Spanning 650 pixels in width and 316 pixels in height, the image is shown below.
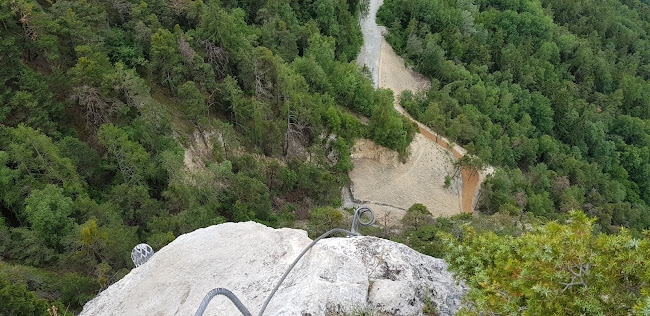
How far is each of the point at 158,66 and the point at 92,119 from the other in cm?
684

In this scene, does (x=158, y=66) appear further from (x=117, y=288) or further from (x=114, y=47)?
(x=117, y=288)

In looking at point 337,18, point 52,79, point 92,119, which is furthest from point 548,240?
point 337,18

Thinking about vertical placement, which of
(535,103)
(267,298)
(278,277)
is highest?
(267,298)

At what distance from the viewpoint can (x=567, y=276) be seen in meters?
8.58

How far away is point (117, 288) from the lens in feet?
47.1

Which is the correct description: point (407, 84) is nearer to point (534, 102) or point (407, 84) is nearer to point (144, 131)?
point (534, 102)

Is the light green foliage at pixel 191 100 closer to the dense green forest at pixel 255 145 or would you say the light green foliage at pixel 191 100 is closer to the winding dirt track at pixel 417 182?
the dense green forest at pixel 255 145

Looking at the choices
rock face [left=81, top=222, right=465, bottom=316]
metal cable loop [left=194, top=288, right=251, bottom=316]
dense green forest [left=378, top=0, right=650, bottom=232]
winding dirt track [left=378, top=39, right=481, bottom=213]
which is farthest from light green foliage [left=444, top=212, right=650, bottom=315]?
winding dirt track [left=378, top=39, right=481, bottom=213]

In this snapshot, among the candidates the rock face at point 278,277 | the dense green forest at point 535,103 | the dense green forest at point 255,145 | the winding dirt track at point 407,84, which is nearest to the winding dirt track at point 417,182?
the winding dirt track at point 407,84

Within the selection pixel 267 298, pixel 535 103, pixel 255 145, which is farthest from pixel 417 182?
pixel 535 103

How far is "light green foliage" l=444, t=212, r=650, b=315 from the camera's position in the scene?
8.09m

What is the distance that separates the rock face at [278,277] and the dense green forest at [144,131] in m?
6.82

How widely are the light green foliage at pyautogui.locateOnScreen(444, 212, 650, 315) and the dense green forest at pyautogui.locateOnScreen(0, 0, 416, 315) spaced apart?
686 inches

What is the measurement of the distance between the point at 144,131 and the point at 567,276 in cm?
2580
